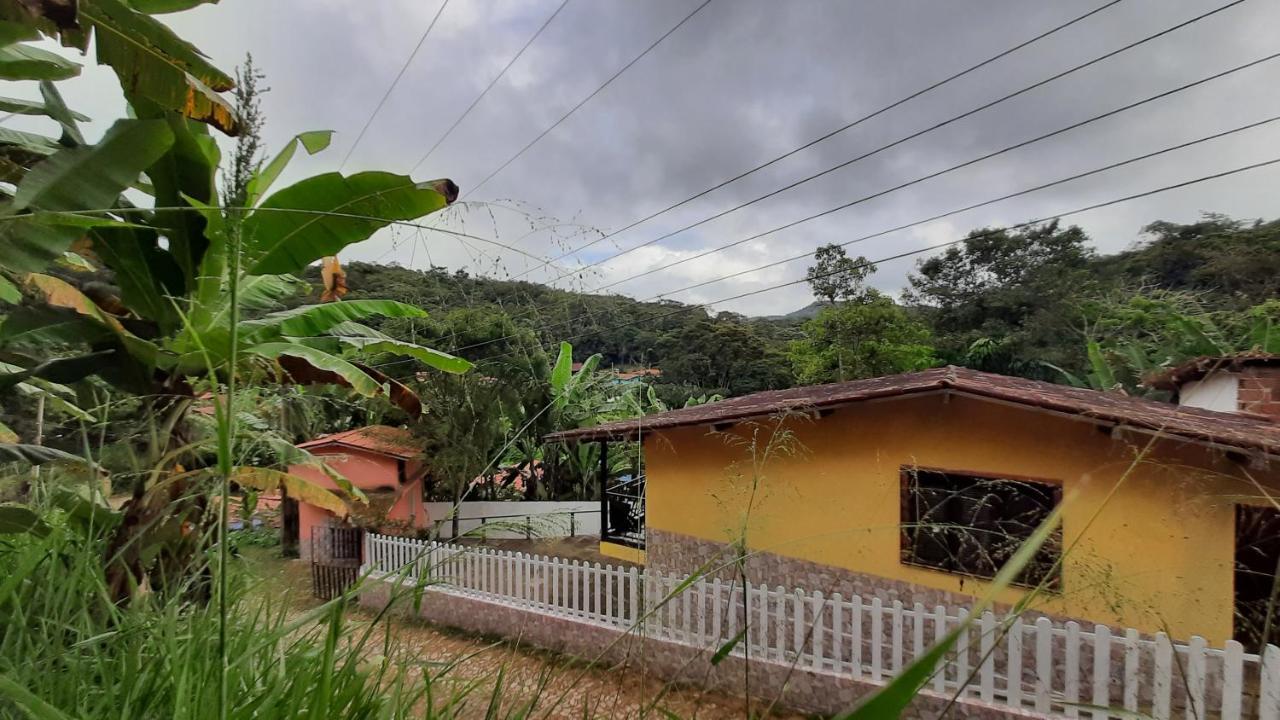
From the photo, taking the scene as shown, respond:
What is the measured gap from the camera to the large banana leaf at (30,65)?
1745mm

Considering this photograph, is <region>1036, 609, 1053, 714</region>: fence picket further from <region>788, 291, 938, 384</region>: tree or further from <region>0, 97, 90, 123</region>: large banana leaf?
<region>788, 291, 938, 384</region>: tree

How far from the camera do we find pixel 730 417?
20.0ft

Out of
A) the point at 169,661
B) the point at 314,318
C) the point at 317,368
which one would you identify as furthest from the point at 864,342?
the point at 169,661

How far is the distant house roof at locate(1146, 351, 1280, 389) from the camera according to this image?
6039 mm

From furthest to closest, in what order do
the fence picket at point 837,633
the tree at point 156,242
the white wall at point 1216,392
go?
the white wall at point 1216,392 → the fence picket at point 837,633 → the tree at point 156,242

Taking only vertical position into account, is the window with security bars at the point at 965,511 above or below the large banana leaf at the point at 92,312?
below

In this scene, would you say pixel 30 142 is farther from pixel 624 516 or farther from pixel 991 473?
pixel 624 516

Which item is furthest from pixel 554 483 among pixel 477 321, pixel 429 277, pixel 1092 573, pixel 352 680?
pixel 352 680

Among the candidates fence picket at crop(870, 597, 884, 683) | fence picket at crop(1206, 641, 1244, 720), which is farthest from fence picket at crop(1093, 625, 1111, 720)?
fence picket at crop(870, 597, 884, 683)

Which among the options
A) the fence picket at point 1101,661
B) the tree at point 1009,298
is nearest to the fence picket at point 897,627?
the fence picket at point 1101,661

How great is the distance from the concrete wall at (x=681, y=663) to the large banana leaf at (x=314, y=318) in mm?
1588

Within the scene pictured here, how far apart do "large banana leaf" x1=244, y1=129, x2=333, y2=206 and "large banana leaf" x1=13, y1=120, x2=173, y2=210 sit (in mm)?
375

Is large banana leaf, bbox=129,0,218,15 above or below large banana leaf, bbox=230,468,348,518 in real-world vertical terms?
above

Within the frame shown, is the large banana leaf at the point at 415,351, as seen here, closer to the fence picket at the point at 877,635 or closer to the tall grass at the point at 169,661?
the tall grass at the point at 169,661
